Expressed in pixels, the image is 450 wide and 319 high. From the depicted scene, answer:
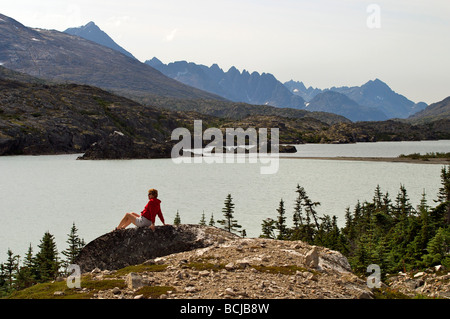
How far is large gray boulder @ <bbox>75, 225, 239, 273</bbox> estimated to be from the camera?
19172mm

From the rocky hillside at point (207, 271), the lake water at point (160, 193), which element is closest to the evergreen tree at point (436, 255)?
the rocky hillside at point (207, 271)

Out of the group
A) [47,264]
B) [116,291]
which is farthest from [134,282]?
[47,264]

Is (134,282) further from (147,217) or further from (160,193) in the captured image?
(160,193)

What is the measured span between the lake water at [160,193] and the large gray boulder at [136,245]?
2887 cm

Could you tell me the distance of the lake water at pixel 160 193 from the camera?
5822 cm

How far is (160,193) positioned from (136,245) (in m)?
71.9

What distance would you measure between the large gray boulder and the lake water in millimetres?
28868

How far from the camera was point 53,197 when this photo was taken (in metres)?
85.1

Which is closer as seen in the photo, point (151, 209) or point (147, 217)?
point (151, 209)

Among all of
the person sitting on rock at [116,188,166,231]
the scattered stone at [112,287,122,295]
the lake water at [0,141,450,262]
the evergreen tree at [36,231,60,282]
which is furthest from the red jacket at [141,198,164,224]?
the lake water at [0,141,450,262]

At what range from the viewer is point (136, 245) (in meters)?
19.5

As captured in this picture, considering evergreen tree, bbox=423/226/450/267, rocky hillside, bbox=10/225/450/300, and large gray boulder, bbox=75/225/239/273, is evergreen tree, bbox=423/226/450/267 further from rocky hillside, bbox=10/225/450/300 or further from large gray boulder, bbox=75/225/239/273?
large gray boulder, bbox=75/225/239/273
